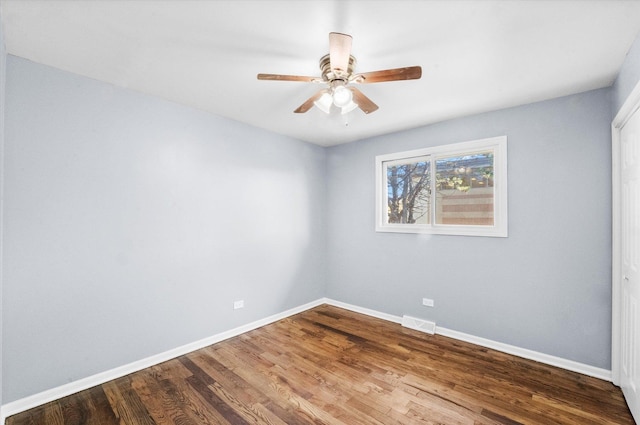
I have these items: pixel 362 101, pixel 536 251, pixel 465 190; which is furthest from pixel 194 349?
pixel 536 251

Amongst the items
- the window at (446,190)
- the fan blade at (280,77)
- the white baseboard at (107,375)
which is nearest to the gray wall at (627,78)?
the window at (446,190)

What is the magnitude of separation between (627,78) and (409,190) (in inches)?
82.9

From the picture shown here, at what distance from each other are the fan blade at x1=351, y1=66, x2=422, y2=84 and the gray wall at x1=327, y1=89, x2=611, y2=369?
182 centimetres

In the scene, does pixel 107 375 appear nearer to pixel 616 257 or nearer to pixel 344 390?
pixel 344 390

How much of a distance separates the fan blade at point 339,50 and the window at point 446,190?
210cm

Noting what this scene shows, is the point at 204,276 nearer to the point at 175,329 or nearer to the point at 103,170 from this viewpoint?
the point at 175,329

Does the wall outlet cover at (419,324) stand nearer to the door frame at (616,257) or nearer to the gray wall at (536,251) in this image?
the gray wall at (536,251)

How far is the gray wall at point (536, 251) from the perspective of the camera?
2389 millimetres

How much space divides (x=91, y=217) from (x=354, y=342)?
276cm

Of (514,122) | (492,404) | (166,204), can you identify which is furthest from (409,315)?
(166,204)

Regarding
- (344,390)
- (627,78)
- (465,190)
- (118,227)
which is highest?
(627,78)

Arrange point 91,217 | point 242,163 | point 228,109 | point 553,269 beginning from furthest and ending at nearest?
point 242,163
point 228,109
point 553,269
point 91,217

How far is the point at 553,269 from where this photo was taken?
8.43ft

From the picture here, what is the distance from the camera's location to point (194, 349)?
9.32 ft
